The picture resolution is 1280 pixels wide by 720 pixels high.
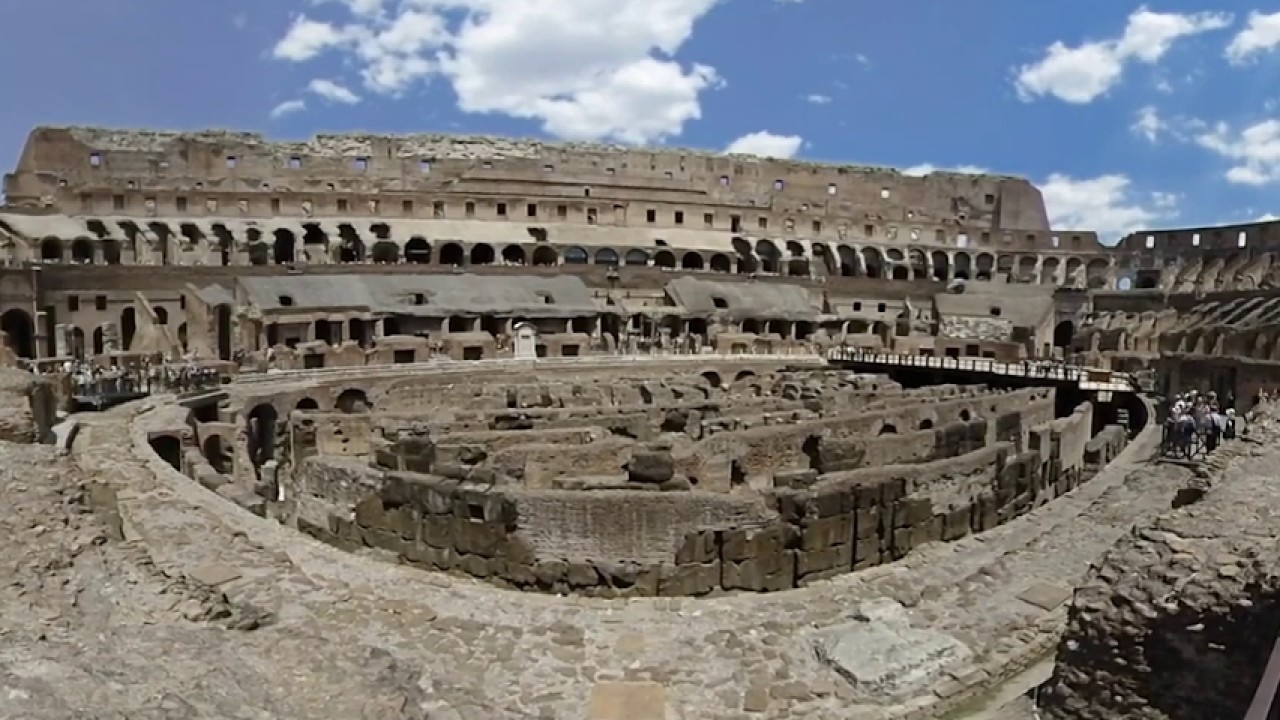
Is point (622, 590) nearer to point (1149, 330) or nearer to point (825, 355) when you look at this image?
point (825, 355)

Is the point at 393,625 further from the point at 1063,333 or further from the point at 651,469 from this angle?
the point at 1063,333

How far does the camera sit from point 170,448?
1855cm

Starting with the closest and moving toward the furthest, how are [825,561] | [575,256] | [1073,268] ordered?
[825,561] → [575,256] → [1073,268]

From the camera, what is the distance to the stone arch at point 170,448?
18.3m

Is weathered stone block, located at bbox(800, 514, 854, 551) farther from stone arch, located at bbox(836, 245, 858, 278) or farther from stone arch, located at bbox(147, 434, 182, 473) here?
stone arch, located at bbox(836, 245, 858, 278)

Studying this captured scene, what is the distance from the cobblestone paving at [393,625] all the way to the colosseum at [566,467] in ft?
0.15

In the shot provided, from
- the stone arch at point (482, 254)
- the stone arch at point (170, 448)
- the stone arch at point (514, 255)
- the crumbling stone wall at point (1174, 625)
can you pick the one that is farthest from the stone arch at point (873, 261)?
the crumbling stone wall at point (1174, 625)

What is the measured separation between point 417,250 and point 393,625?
123 feet

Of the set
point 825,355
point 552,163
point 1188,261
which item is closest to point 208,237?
point 552,163

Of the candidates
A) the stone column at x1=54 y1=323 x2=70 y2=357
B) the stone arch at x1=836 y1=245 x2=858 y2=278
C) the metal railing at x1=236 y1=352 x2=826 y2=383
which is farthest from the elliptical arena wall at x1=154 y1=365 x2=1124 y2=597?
the stone arch at x1=836 y1=245 x2=858 y2=278

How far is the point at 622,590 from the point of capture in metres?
11.7

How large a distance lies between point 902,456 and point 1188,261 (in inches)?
1584

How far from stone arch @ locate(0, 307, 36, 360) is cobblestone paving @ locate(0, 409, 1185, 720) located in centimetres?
2353

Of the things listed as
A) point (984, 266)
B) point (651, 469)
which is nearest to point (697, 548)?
point (651, 469)
